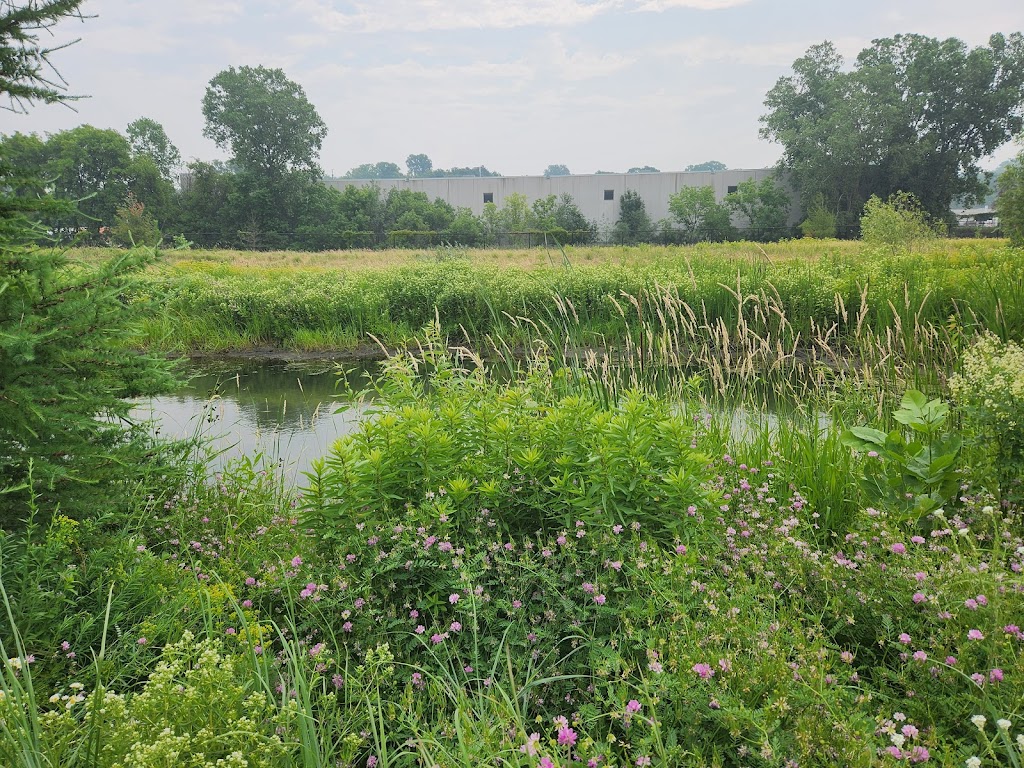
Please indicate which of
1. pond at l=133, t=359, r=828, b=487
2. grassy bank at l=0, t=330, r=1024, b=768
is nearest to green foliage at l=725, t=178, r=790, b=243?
pond at l=133, t=359, r=828, b=487

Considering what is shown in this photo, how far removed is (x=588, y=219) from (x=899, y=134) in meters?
21.2

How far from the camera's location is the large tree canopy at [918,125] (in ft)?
138

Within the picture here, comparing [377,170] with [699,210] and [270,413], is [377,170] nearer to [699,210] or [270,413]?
[699,210]

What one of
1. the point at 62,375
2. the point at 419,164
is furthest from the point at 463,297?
the point at 419,164

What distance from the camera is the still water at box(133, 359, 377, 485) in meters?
5.55

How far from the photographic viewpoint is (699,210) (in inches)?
1865

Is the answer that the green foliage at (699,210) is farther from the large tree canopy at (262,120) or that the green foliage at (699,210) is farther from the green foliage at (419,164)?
the green foliage at (419,164)

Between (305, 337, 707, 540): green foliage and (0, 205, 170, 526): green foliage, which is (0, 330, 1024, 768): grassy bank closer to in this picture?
(305, 337, 707, 540): green foliage

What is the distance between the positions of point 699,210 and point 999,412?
47624 mm

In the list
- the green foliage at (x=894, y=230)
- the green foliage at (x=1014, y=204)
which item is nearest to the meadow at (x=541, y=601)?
the green foliage at (x=894, y=230)

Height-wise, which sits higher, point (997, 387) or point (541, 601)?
point (997, 387)

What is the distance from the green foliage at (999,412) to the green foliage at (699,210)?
4391 cm

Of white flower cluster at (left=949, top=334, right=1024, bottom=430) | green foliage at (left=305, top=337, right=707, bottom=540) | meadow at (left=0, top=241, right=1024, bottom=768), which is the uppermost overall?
white flower cluster at (left=949, top=334, right=1024, bottom=430)

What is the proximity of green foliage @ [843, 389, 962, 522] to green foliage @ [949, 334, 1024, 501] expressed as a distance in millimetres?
128
